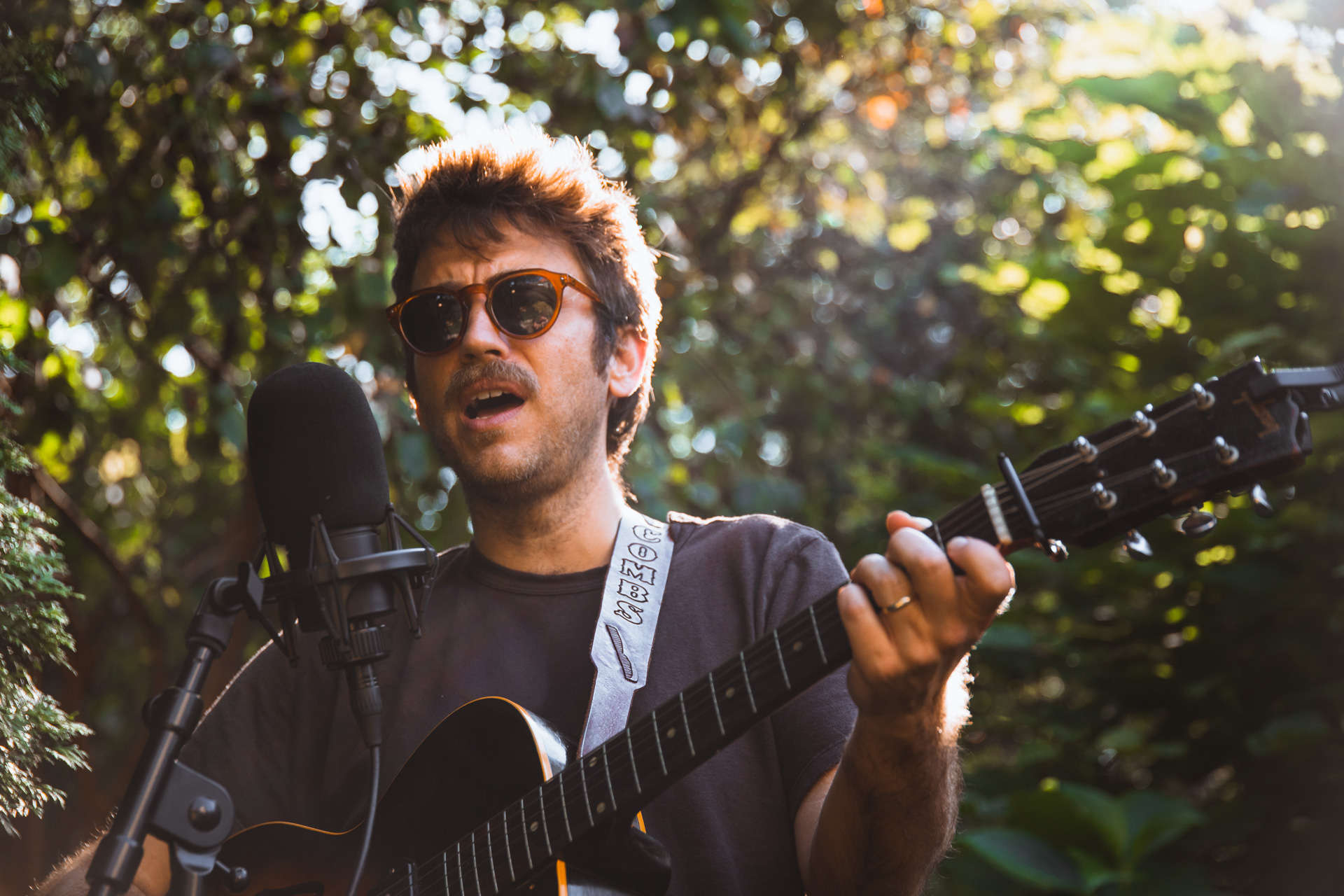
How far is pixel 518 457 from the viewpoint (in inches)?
80.7

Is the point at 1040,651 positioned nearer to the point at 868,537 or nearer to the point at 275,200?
the point at 868,537

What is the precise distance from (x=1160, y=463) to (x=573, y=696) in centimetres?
114

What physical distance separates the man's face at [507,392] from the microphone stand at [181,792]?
2.49 feet

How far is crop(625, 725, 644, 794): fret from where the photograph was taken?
1482 millimetres

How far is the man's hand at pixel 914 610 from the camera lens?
4.26 feet

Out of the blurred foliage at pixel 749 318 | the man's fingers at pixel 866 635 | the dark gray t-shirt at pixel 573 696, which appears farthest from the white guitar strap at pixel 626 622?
the blurred foliage at pixel 749 318

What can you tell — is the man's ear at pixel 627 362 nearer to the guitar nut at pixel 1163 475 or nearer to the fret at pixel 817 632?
the fret at pixel 817 632

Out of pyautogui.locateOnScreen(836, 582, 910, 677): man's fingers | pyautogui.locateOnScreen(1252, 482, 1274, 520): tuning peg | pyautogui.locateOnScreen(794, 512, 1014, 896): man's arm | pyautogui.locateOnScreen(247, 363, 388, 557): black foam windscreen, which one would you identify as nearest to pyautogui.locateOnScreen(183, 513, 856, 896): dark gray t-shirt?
pyautogui.locateOnScreen(794, 512, 1014, 896): man's arm

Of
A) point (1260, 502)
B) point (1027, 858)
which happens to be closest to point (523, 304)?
point (1260, 502)

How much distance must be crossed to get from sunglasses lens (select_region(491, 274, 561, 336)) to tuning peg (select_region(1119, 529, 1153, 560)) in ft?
4.08

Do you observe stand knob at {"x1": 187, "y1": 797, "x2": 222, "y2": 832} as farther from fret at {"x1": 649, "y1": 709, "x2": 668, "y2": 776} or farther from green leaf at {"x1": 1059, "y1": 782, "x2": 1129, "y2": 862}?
green leaf at {"x1": 1059, "y1": 782, "x2": 1129, "y2": 862}

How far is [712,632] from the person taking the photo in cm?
194

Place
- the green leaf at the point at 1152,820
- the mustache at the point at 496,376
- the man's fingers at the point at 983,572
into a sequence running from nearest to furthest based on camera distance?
the man's fingers at the point at 983,572 < the mustache at the point at 496,376 < the green leaf at the point at 1152,820

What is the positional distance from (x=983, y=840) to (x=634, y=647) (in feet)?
5.93
